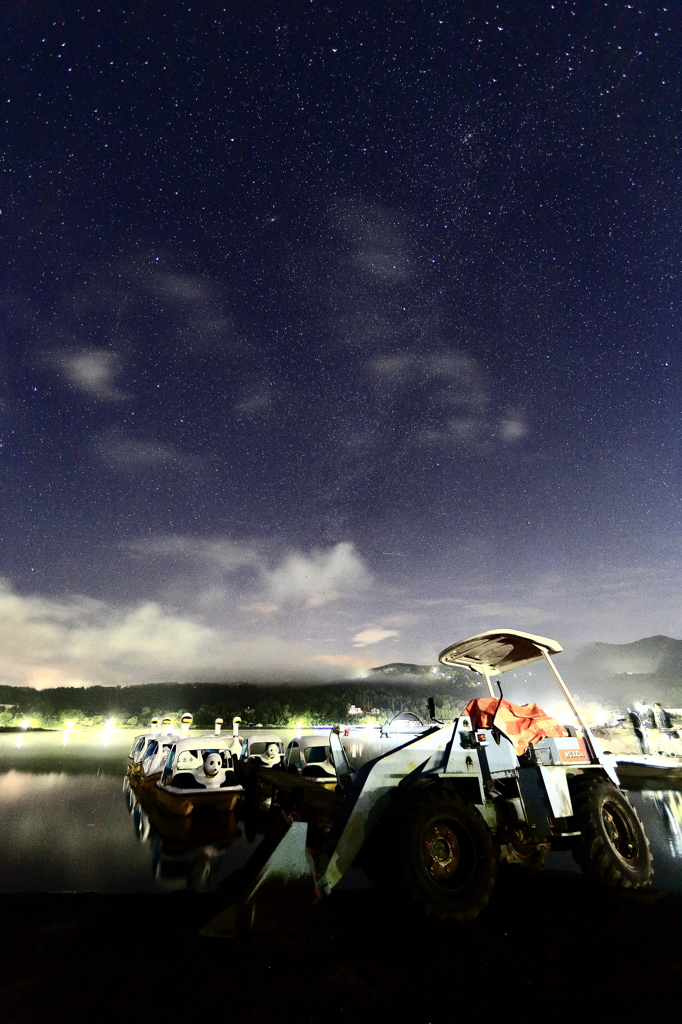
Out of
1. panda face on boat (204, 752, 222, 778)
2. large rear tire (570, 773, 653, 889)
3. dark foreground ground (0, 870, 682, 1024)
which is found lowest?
dark foreground ground (0, 870, 682, 1024)

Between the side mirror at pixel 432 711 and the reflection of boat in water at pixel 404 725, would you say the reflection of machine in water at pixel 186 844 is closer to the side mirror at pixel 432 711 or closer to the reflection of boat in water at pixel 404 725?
the reflection of boat in water at pixel 404 725

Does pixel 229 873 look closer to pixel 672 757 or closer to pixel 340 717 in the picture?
pixel 672 757

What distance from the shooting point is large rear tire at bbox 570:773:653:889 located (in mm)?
6457

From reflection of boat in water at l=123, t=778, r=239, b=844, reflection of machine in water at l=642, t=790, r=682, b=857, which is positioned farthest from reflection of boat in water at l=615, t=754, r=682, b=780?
reflection of boat in water at l=123, t=778, r=239, b=844

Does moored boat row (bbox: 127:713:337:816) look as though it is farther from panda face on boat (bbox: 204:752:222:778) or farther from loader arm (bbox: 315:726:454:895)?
loader arm (bbox: 315:726:454:895)

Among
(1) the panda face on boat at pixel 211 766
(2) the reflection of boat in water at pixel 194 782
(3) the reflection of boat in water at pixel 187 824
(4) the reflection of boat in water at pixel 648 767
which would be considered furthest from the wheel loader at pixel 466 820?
(4) the reflection of boat in water at pixel 648 767

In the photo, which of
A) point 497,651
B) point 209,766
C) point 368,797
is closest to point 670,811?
point 497,651

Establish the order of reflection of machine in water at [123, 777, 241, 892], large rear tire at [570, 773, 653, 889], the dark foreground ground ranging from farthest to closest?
reflection of machine in water at [123, 777, 241, 892]
large rear tire at [570, 773, 653, 889]
the dark foreground ground

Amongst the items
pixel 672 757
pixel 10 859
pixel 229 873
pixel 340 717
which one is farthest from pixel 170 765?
pixel 340 717

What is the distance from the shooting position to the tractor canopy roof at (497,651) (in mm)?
7684

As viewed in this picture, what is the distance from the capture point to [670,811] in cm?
1342

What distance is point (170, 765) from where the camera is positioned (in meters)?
16.5

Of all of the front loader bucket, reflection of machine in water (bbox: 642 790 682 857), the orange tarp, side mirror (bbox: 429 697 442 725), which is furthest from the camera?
reflection of machine in water (bbox: 642 790 682 857)

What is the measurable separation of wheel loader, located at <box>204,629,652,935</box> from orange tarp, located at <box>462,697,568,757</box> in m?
0.02
